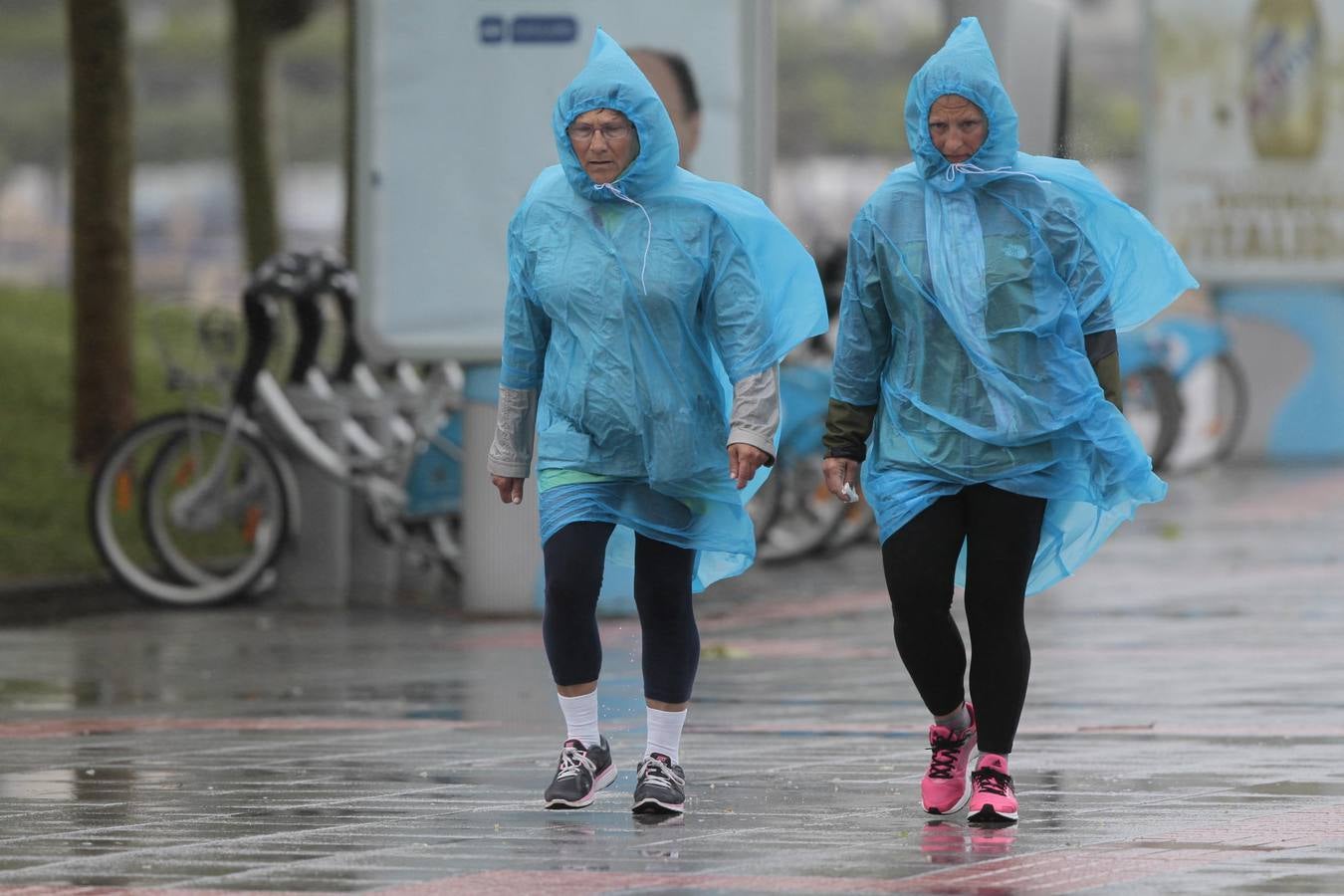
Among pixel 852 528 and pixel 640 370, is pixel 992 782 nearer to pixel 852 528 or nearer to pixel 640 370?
pixel 640 370

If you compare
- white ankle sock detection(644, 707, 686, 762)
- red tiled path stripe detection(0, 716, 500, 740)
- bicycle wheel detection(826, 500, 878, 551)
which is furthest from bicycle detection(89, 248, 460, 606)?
white ankle sock detection(644, 707, 686, 762)

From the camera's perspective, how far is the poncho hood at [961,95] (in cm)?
670

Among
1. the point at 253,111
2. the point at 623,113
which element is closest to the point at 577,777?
the point at 623,113

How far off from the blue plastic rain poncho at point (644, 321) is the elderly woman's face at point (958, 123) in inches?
22.0

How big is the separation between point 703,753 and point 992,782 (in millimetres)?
1743

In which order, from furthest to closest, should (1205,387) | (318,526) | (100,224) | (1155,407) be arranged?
(1205,387) < (1155,407) < (100,224) < (318,526)

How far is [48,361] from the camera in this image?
21.6 meters

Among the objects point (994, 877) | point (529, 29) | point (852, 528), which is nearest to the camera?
point (994, 877)

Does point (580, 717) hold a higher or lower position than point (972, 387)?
lower

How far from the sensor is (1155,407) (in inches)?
874

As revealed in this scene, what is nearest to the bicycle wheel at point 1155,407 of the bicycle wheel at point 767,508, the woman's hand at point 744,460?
the bicycle wheel at point 767,508

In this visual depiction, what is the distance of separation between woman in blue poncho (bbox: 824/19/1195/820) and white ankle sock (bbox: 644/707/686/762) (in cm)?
60

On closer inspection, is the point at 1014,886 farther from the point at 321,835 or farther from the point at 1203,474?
the point at 1203,474

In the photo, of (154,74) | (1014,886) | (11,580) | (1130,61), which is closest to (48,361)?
(11,580)
